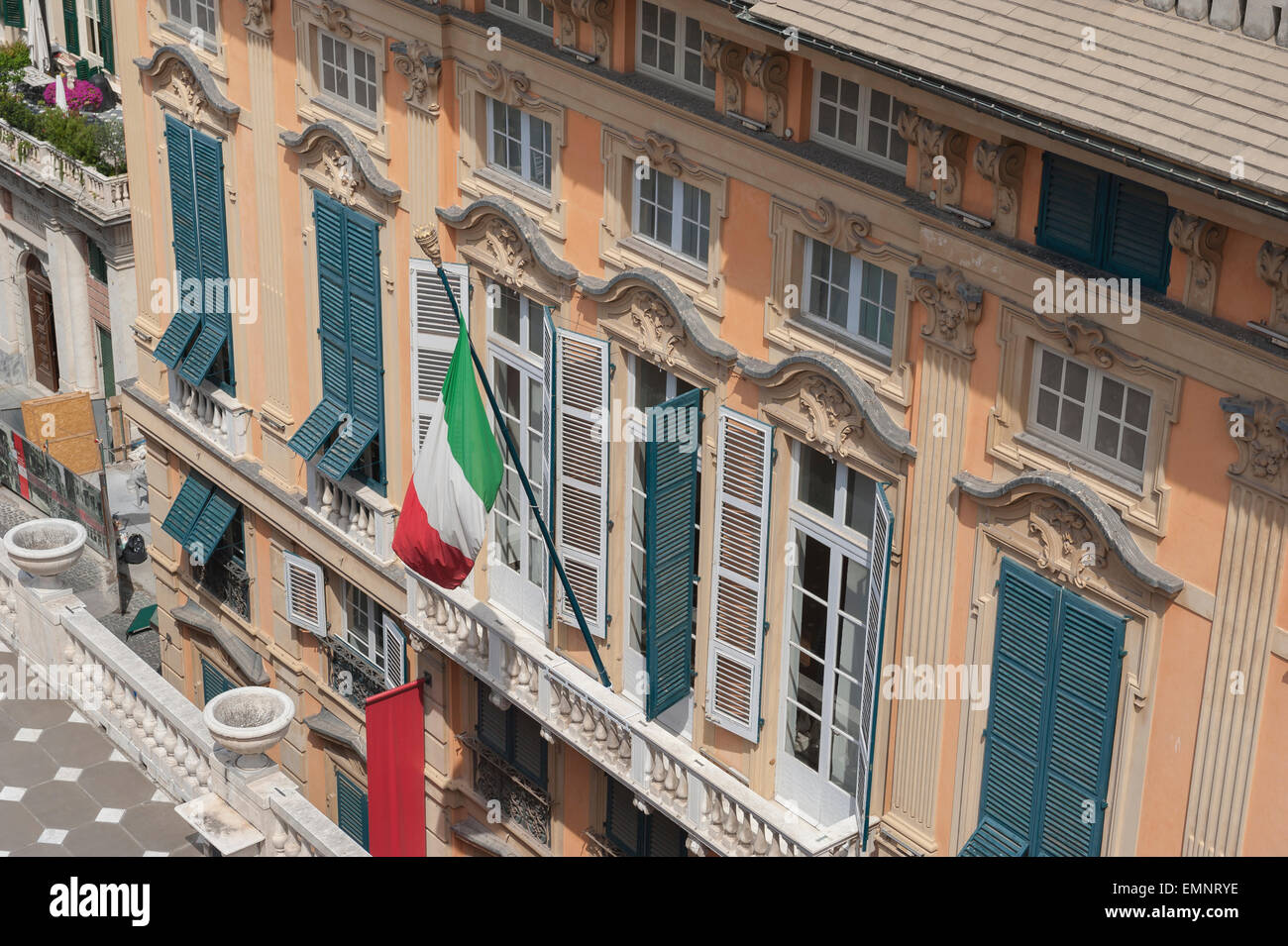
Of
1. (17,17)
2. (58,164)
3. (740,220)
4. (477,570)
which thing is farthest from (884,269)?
(17,17)

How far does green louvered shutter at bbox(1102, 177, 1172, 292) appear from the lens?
16.3 m

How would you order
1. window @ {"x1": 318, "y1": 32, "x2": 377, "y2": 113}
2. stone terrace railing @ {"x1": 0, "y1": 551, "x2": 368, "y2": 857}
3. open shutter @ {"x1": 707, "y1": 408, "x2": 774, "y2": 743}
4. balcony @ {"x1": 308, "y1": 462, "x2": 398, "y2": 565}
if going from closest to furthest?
stone terrace railing @ {"x1": 0, "y1": 551, "x2": 368, "y2": 857} → open shutter @ {"x1": 707, "y1": 408, "x2": 774, "y2": 743} → window @ {"x1": 318, "y1": 32, "x2": 377, "y2": 113} → balcony @ {"x1": 308, "y1": 462, "x2": 398, "y2": 565}

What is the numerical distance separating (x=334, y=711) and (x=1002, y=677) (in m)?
14.4

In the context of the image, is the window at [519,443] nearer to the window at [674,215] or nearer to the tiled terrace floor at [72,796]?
the window at [674,215]

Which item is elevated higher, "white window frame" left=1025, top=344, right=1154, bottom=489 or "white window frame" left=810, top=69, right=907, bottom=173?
"white window frame" left=810, top=69, right=907, bottom=173

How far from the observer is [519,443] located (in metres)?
24.2

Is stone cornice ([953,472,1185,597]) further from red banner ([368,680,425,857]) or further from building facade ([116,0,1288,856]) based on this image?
red banner ([368,680,425,857])

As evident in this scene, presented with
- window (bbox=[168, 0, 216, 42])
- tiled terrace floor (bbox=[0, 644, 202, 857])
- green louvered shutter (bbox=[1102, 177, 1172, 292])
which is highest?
green louvered shutter (bbox=[1102, 177, 1172, 292])

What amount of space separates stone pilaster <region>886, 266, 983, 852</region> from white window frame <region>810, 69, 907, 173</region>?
1.22 meters

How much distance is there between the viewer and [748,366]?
2025 centimetres

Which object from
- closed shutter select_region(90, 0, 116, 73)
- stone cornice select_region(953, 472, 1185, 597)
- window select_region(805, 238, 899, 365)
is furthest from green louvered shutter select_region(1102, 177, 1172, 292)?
closed shutter select_region(90, 0, 116, 73)

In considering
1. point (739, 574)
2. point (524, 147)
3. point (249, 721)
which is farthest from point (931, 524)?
point (524, 147)

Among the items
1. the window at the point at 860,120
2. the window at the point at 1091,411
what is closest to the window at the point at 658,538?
the window at the point at 860,120

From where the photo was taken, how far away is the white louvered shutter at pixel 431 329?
24.0m
